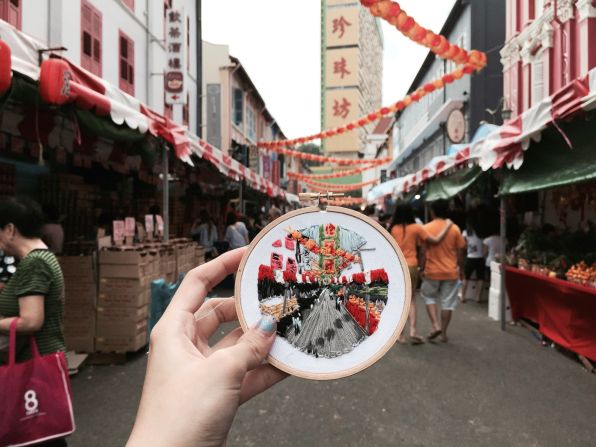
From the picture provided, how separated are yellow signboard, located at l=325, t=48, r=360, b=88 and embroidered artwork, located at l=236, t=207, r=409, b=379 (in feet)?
81.7

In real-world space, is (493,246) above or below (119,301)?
above

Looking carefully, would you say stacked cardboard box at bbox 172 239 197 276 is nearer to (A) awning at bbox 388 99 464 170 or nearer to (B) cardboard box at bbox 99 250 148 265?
(B) cardboard box at bbox 99 250 148 265

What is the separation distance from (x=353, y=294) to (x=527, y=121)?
4.46 metres

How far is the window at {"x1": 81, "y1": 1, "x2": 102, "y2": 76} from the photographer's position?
31.7 feet

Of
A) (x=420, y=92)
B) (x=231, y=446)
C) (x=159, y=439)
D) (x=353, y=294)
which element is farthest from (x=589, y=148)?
(x=420, y=92)

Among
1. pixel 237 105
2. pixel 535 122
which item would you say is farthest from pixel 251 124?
pixel 535 122

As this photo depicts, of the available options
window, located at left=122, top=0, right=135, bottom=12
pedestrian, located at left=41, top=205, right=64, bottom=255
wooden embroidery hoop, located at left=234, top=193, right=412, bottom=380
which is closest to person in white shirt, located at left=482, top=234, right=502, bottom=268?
pedestrian, located at left=41, top=205, right=64, bottom=255

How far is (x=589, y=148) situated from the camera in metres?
4.29

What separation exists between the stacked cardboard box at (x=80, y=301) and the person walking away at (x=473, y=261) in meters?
6.97

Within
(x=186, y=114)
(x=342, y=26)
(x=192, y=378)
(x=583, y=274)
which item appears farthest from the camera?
(x=342, y=26)

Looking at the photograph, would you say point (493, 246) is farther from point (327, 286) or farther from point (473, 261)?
point (327, 286)

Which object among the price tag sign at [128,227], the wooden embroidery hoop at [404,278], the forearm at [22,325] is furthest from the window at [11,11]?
the wooden embroidery hoop at [404,278]

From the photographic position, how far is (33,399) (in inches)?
94.2

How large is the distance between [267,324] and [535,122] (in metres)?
4.55
